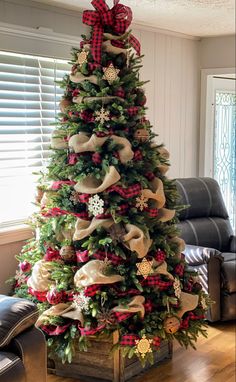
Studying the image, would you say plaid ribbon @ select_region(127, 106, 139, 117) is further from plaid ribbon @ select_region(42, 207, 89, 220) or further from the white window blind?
the white window blind

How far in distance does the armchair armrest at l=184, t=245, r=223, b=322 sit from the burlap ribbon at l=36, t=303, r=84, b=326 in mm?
1174

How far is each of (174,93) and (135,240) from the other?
7.98 feet

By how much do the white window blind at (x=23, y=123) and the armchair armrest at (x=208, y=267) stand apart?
122 cm

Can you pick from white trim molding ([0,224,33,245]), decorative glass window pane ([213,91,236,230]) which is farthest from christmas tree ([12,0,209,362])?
decorative glass window pane ([213,91,236,230])

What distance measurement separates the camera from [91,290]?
3117 mm

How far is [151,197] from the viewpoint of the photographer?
323 centimetres

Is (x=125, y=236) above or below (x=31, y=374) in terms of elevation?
above

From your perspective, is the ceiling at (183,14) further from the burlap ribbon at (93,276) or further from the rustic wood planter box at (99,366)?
the rustic wood planter box at (99,366)

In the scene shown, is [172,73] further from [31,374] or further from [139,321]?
[31,374]

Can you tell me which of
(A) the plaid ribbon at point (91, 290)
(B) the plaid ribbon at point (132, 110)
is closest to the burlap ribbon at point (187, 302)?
(A) the plaid ribbon at point (91, 290)

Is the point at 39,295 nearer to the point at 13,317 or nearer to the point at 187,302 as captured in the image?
the point at 13,317

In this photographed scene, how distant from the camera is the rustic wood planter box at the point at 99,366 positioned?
3.30 metres

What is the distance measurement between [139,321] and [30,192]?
48.9 inches

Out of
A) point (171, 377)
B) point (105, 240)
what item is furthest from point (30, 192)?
point (171, 377)
